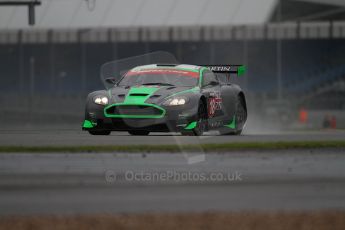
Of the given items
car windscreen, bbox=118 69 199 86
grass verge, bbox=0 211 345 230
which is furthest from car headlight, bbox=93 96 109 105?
grass verge, bbox=0 211 345 230

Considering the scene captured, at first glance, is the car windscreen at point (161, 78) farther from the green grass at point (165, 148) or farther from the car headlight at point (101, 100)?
the green grass at point (165, 148)

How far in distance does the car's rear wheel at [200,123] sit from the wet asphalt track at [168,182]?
4064 mm

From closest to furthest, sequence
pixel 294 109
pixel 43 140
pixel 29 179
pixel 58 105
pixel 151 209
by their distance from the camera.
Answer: pixel 151 209 → pixel 29 179 → pixel 43 140 → pixel 58 105 → pixel 294 109

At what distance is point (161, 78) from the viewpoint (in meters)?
13.3

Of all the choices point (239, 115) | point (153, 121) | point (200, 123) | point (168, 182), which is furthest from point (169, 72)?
point (168, 182)

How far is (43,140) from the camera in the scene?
1033 centimetres

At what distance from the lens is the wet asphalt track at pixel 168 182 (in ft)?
21.9

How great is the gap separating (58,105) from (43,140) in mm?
25516

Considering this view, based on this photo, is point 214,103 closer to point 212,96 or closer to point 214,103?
point 214,103

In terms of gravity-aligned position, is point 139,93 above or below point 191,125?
above

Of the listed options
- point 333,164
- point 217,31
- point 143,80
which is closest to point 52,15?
point 217,31

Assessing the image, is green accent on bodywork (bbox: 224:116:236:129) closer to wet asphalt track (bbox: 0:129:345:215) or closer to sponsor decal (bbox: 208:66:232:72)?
sponsor decal (bbox: 208:66:232:72)

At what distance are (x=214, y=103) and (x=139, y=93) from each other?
5.36 ft

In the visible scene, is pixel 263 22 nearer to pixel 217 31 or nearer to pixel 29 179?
pixel 217 31
